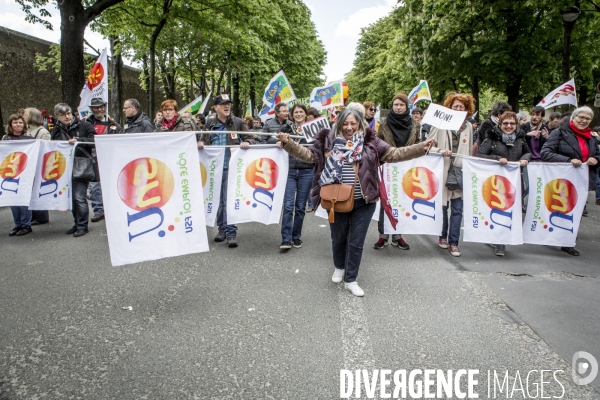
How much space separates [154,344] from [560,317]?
3.40m

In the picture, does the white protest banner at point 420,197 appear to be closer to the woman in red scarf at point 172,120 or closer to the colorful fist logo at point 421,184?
the colorful fist logo at point 421,184

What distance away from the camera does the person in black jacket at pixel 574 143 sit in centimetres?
598

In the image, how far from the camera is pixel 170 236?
13.3 ft

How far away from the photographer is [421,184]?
19.1 feet

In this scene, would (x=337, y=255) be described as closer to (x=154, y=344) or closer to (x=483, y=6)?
(x=154, y=344)

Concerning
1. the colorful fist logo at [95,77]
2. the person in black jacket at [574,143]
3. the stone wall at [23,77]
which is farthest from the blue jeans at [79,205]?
the stone wall at [23,77]

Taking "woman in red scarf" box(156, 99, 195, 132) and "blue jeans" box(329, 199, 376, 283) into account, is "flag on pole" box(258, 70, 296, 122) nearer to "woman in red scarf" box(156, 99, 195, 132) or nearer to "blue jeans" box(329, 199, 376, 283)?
"woman in red scarf" box(156, 99, 195, 132)

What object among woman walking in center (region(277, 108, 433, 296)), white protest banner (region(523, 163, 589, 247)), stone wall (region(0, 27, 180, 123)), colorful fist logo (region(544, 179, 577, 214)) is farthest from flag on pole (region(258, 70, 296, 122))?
stone wall (region(0, 27, 180, 123))

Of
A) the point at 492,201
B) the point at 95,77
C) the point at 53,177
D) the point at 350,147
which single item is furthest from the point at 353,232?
the point at 95,77

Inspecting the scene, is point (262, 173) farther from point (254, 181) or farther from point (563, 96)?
point (563, 96)

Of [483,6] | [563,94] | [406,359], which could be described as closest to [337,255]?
[406,359]

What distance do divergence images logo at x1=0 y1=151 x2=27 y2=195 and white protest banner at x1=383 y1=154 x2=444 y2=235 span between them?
5.52 m

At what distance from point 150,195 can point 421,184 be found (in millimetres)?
3568

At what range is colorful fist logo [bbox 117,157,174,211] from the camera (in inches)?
152
